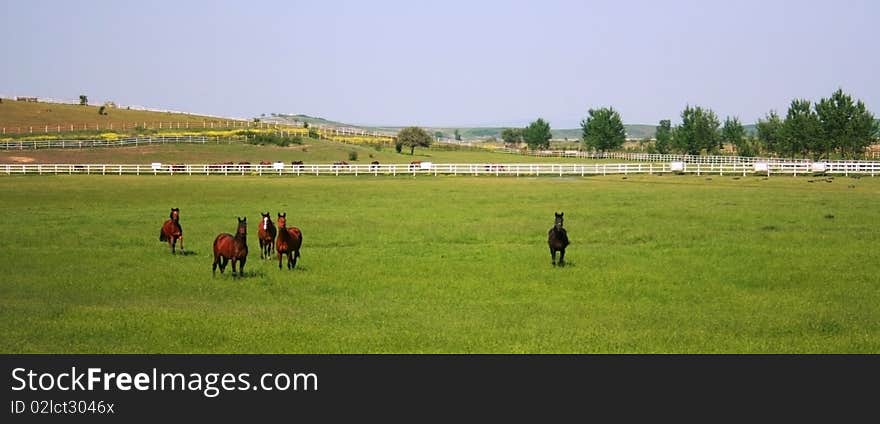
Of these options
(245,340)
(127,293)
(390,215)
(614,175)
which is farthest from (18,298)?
(614,175)

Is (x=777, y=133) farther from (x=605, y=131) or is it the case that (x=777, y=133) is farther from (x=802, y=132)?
(x=605, y=131)

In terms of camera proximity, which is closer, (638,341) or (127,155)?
(638,341)

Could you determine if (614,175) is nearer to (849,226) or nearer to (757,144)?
(849,226)

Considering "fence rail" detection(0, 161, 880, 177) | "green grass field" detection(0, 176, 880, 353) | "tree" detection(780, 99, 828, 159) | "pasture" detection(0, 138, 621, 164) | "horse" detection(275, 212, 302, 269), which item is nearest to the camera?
"green grass field" detection(0, 176, 880, 353)

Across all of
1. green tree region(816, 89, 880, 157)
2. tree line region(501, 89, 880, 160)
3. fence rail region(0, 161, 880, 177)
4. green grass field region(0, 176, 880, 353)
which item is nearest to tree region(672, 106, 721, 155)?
tree line region(501, 89, 880, 160)

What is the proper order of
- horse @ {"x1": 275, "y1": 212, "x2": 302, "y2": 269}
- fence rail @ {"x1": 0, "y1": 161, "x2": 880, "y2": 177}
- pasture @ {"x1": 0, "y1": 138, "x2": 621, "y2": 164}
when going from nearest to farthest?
1. horse @ {"x1": 275, "y1": 212, "x2": 302, "y2": 269}
2. fence rail @ {"x1": 0, "y1": 161, "x2": 880, "y2": 177}
3. pasture @ {"x1": 0, "y1": 138, "x2": 621, "y2": 164}

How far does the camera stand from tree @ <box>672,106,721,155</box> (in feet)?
477

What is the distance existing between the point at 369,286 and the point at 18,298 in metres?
6.57

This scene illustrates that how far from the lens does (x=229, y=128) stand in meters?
153

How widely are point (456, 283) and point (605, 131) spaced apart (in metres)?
145

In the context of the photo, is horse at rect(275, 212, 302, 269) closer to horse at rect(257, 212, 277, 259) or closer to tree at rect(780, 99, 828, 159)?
horse at rect(257, 212, 277, 259)

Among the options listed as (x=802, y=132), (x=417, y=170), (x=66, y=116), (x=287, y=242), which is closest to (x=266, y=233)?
(x=287, y=242)

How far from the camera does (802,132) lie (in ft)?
384

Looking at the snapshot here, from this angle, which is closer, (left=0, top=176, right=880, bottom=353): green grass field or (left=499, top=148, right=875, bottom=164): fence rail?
(left=0, top=176, right=880, bottom=353): green grass field
